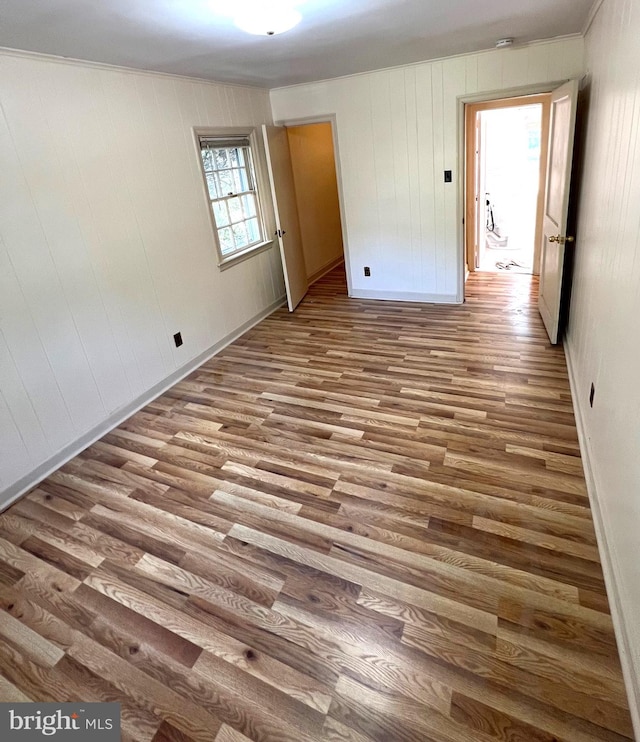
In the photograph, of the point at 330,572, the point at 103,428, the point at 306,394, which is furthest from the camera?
the point at 306,394

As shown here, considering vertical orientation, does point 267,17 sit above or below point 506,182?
above

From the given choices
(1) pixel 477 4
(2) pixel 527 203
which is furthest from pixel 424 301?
(2) pixel 527 203

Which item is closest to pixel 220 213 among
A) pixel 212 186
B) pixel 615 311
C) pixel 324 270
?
pixel 212 186

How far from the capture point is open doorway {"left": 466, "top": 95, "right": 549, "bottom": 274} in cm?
507

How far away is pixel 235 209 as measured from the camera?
458 centimetres

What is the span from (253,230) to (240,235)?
264mm

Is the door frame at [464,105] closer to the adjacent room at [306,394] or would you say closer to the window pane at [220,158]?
the adjacent room at [306,394]

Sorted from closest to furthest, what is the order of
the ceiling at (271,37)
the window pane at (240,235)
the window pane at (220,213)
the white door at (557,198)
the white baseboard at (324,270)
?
the ceiling at (271,37) < the white door at (557,198) < the window pane at (220,213) < the window pane at (240,235) < the white baseboard at (324,270)

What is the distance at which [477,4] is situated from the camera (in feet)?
8.32

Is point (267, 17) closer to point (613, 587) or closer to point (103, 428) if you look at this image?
point (103, 428)

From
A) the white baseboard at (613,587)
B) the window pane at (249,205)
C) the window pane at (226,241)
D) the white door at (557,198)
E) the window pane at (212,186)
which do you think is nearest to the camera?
the white baseboard at (613,587)

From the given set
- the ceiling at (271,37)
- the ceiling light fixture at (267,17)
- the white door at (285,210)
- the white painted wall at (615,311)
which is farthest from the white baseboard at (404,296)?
the ceiling light fixture at (267,17)

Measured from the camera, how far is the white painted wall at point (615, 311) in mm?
1503

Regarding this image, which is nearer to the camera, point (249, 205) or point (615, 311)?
point (615, 311)
